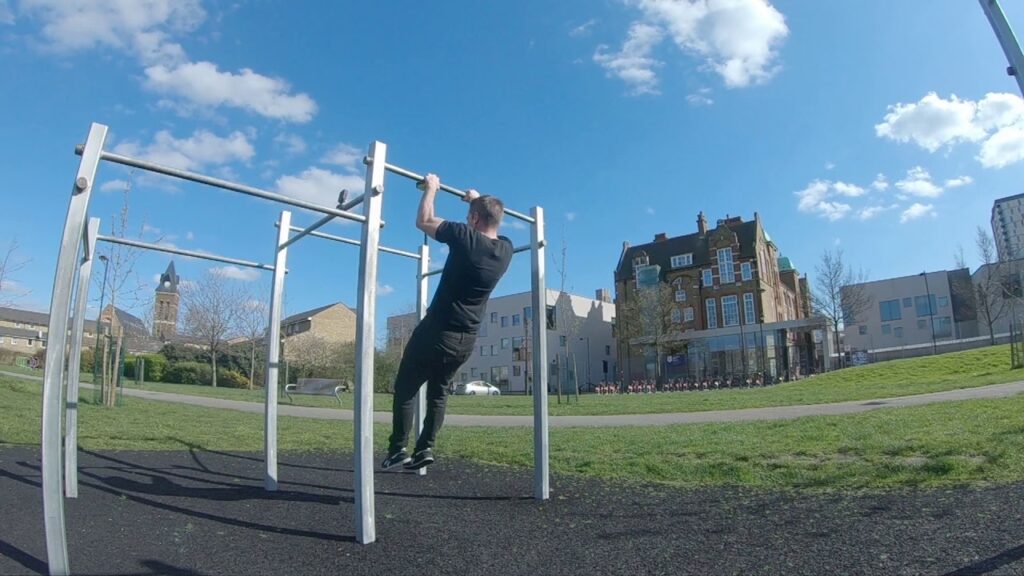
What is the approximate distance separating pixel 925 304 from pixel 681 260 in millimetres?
21456

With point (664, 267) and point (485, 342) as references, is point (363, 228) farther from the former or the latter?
point (485, 342)

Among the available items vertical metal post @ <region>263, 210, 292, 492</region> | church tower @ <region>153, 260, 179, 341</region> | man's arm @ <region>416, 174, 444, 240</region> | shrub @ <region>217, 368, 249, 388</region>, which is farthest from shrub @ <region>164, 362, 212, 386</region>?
man's arm @ <region>416, 174, 444, 240</region>

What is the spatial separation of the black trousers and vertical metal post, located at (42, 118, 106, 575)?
1.76m

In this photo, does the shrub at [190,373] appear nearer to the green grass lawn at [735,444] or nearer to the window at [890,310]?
the green grass lawn at [735,444]

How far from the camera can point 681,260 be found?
54.2 metres

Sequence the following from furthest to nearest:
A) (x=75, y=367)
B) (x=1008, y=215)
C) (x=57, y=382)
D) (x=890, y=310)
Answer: (x=1008, y=215) < (x=890, y=310) < (x=75, y=367) < (x=57, y=382)

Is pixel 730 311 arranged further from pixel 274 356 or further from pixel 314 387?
pixel 274 356

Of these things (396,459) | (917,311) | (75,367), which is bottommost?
(396,459)

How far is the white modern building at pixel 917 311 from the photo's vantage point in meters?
51.8

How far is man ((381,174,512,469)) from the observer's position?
3906 millimetres

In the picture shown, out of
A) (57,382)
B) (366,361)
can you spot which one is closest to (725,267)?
(366,361)

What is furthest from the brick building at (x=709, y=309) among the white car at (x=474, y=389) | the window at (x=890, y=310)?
the white car at (x=474, y=389)

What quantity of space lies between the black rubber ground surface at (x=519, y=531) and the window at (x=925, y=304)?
59.4 metres

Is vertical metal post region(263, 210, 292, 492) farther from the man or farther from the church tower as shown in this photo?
the church tower
